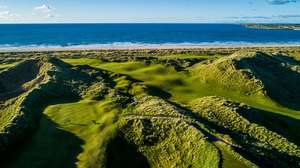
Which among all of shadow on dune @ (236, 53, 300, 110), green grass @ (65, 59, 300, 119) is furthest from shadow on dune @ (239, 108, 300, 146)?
shadow on dune @ (236, 53, 300, 110)

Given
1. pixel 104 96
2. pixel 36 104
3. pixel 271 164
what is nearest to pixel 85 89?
pixel 104 96

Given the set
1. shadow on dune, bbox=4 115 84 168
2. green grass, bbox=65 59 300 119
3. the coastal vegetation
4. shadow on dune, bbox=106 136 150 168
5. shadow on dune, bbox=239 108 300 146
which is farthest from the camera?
green grass, bbox=65 59 300 119

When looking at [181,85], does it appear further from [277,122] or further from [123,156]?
[123,156]

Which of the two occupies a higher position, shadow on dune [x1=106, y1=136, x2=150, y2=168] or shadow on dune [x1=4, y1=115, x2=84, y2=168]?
shadow on dune [x1=4, y1=115, x2=84, y2=168]

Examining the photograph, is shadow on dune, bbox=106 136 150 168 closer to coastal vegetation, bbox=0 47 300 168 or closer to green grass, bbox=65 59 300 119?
coastal vegetation, bbox=0 47 300 168

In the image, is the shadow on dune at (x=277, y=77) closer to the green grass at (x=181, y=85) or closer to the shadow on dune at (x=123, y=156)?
the green grass at (x=181, y=85)

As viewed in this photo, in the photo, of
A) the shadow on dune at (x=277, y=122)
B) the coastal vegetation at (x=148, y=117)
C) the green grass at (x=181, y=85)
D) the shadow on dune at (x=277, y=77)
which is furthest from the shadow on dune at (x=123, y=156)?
the shadow on dune at (x=277, y=77)
